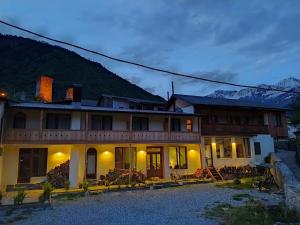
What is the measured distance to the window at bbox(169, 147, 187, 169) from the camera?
26830mm

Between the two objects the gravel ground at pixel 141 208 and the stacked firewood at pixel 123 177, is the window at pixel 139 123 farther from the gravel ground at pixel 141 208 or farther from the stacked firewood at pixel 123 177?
the gravel ground at pixel 141 208

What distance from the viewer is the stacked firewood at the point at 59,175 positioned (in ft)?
69.5

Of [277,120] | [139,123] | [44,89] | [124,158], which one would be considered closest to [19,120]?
[124,158]

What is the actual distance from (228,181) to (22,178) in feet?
58.4

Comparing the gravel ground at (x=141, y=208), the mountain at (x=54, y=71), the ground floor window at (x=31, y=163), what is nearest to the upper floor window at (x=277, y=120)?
the gravel ground at (x=141, y=208)

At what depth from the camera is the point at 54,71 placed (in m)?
59.4

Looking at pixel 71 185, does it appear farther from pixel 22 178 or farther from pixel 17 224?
pixel 17 224

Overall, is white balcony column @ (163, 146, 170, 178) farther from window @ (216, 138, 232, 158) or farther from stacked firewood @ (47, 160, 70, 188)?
stacked firewood @ (47, 160, 70, 188)

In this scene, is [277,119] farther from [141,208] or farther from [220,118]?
[141,208]

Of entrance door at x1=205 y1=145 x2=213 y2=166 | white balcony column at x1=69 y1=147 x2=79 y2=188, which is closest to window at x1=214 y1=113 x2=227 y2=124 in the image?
entrance door at x1=205 y1=145 x2=213 y2=166

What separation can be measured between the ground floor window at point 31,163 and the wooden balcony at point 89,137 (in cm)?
241

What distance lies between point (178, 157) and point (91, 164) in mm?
8936

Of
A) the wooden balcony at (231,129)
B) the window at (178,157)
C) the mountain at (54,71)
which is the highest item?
the mountain at (54,71)

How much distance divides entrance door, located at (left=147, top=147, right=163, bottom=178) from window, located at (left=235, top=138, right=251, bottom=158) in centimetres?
922
